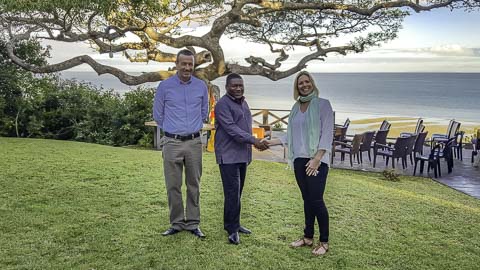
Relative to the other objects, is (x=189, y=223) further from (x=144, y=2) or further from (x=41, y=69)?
(x=41, y=69)

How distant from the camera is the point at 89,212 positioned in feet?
15.5

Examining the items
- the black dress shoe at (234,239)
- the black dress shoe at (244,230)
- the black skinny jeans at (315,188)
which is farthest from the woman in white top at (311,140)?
the black dress shoe at (244,230)

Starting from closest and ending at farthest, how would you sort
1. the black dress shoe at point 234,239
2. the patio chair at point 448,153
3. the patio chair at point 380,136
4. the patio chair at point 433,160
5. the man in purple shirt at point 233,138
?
1. the man in purple shirt at point 233,138
2. the black dress shoe at point 234,239
3. the patio chair at point 433,160
4. the patio chair at point 448,153
5. the patio chair at point 380,136

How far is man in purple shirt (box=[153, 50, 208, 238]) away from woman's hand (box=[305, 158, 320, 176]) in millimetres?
969

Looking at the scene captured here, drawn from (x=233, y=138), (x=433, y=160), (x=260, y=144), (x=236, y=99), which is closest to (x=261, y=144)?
(x=260, y=144)

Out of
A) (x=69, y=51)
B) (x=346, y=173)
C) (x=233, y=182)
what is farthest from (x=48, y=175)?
(x=69, y=51)

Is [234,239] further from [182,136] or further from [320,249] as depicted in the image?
[182,136]

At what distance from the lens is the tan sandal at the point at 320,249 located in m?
3.68

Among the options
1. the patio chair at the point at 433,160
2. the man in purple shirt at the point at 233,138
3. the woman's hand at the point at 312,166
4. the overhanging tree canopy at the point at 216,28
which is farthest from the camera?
the overhanging tree canopy at the point at 216,28

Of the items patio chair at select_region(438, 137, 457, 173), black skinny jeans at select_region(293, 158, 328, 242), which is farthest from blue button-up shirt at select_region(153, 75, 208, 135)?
patio chair at select_region(438, 137, 457, 173)

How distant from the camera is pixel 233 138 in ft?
12.1

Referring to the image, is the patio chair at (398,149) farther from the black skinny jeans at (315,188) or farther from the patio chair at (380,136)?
the black skinny jeans at (315,188)

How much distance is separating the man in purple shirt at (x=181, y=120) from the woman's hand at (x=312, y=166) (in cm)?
97

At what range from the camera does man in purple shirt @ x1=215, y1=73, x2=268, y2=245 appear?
12.0ft
